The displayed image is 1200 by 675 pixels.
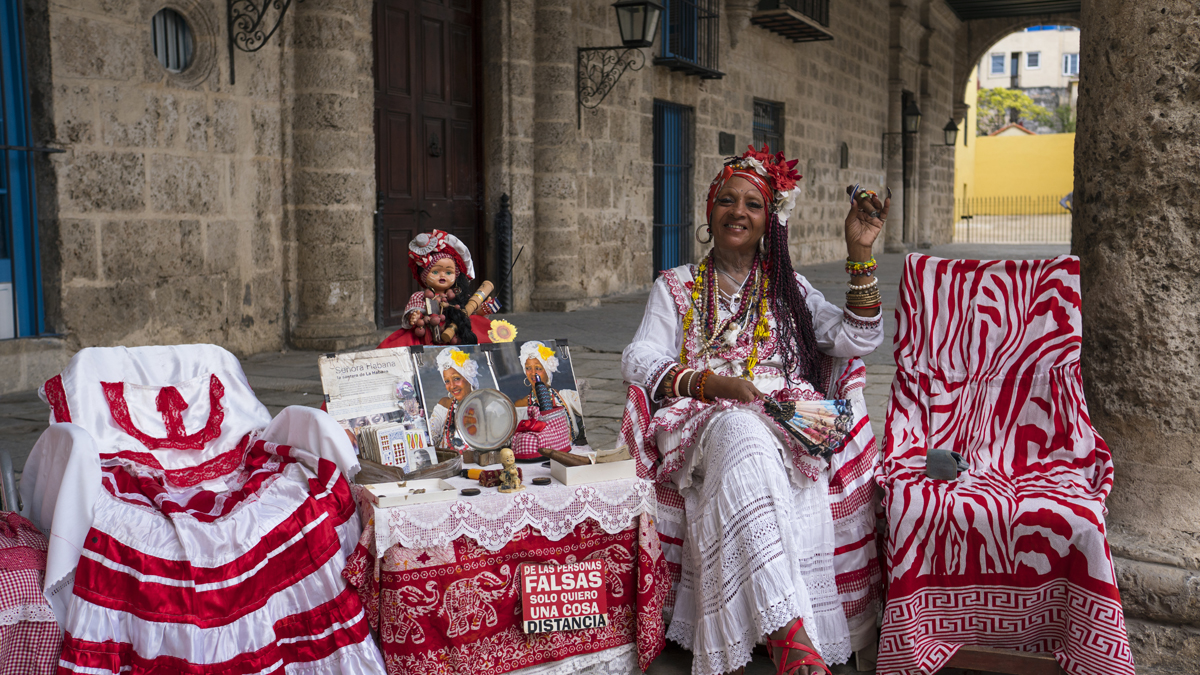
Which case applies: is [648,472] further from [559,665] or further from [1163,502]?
[1163,502]

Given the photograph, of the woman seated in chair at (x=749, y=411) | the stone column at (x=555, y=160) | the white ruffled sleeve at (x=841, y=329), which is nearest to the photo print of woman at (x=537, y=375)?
the woman seated in chair at (x=749, y=411)

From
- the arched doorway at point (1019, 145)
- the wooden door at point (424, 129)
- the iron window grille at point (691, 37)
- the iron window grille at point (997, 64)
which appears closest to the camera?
the wooden door at point (424, 129)

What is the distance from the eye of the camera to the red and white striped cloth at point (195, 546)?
2.31 meters

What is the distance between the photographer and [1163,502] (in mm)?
2748

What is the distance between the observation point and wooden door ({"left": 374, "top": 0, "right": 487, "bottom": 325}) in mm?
8141

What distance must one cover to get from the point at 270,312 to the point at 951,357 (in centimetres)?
519

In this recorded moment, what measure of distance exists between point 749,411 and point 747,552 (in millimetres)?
433

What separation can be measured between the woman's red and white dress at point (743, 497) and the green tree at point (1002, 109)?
164 ft

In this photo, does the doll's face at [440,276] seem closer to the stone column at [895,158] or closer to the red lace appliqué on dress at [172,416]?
the red lace appliqué on dress at [172,416]

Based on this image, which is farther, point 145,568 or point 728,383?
point 728,383

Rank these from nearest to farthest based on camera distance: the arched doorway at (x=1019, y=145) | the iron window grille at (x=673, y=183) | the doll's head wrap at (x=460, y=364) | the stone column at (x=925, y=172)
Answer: the doll's head wrap at (x=460, y=364), the iron window grille at (x=673, y=183), the stone column at (x=925, y=172), the arched doorway at (x=1019, y=145)

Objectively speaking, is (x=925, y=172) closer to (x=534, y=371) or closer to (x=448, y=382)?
(x=534, y=371)

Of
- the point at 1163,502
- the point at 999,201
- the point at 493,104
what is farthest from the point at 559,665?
the point at 999,201

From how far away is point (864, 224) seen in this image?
3.04 m
